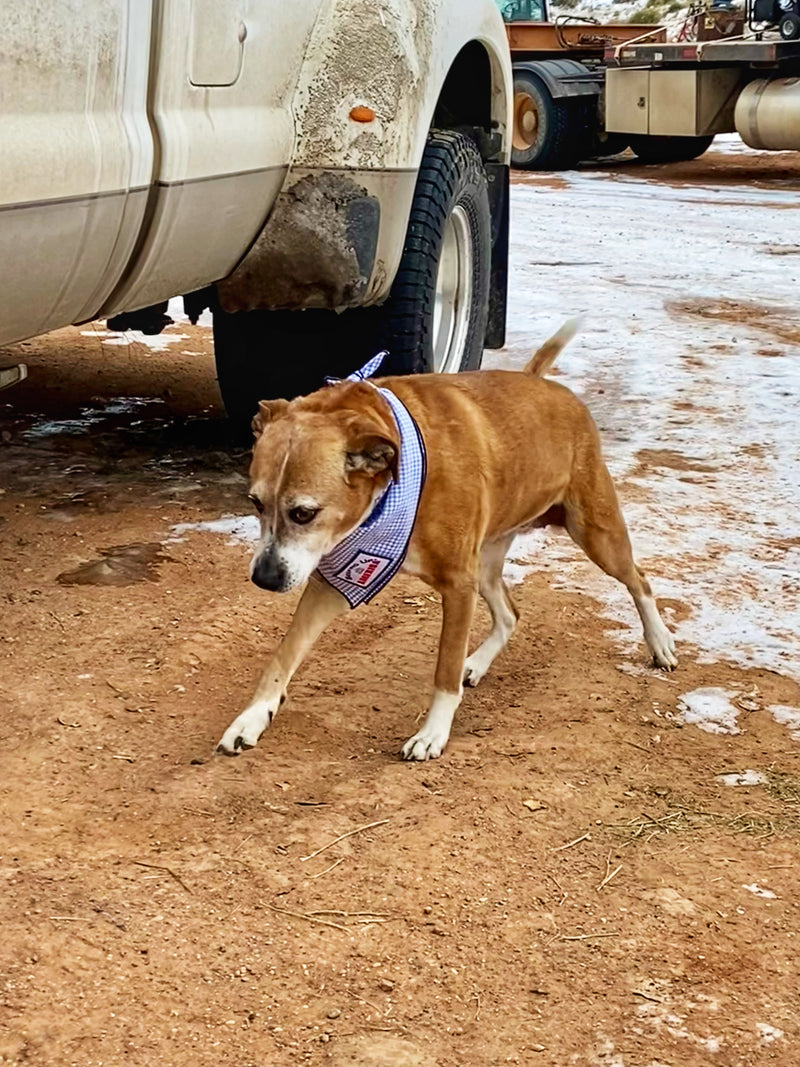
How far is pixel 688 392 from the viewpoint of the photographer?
6996 millimetres

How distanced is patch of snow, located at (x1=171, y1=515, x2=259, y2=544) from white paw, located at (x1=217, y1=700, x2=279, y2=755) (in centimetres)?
138

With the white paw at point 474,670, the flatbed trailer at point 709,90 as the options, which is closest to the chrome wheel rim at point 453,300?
the white paw at point 474,670

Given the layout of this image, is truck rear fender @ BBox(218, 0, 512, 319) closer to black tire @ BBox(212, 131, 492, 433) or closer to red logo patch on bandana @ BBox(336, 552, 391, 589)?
black tire @ BBox(212, 131, 492, 433)

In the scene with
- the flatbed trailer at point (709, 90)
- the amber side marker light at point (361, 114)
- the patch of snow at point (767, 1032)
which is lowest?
the patch of snow at point (767, 1032)

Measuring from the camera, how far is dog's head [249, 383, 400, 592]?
316 centimetres

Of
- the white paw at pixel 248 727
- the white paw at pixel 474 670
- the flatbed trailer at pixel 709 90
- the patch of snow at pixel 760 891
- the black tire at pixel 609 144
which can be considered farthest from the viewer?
the black tire at pixel 609 144

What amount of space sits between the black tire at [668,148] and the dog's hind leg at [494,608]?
1641 cm

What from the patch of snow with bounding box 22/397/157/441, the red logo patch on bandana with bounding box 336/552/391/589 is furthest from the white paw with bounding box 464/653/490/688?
the patch of snow with bounding box 22/397/157/441

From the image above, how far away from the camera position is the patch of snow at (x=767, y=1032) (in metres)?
2.45

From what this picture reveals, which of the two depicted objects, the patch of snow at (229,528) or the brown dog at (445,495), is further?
the patch of snow at (229,528)

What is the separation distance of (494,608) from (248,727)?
904mm

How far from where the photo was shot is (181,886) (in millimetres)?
2818

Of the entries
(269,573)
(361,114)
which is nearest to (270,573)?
(269,573)

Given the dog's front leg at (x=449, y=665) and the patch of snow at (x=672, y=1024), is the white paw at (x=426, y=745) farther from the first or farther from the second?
the patch of snow at (x=672, y=1024)
